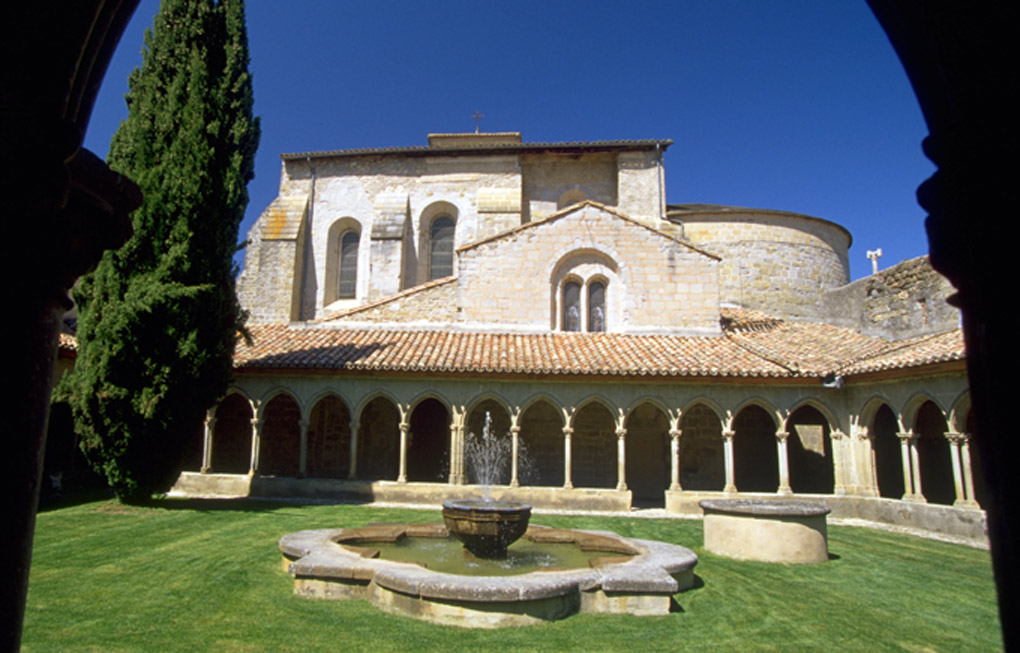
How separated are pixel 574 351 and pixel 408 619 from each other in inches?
416

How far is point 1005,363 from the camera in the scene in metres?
1.70

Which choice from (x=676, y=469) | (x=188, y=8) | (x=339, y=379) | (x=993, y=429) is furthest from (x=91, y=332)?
(x=993, y=429)

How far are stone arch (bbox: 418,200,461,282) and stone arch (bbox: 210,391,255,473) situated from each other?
744 cm

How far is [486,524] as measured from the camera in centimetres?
745

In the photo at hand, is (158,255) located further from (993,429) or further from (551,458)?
(993,429)

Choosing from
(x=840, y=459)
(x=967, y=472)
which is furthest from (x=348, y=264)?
(x=967, y=472)

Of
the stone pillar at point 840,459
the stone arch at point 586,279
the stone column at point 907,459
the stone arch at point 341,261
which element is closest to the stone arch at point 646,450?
the stone arch at point 586,279

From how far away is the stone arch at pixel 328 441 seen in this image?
17.1 metres

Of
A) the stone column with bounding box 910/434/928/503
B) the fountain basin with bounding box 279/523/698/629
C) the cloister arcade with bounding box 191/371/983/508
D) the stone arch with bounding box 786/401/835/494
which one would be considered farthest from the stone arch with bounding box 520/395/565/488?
the fountain basin with bounding box 279/523/698/629

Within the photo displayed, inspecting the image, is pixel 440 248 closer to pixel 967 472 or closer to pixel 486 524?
pixel 967 472

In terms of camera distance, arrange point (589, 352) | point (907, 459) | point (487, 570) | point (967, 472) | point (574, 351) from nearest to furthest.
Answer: point (487, 570), point (967, 472), point (907, 459), point (589, 352), point (574, 351)

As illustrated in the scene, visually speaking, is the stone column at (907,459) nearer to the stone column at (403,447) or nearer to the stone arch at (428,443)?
the stone column at (403,447)

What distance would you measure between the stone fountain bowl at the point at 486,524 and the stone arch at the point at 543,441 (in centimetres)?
883

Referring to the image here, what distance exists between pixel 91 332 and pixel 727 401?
508 inches
